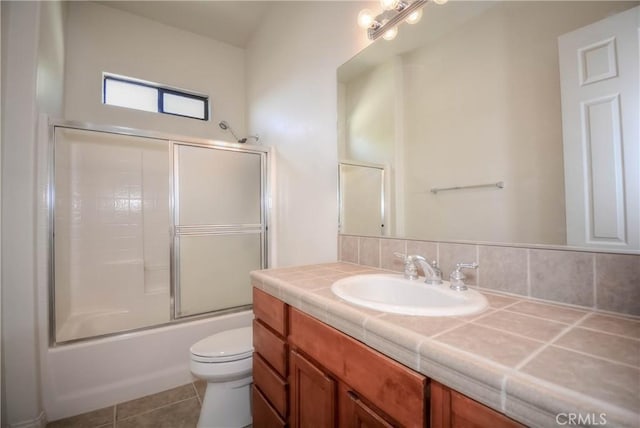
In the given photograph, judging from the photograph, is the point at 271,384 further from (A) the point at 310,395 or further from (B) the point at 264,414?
(A) the point at 310,395

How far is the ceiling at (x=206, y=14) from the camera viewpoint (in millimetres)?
2389

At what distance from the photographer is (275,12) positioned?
92.9 inches

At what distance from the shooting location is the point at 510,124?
0.94 metres

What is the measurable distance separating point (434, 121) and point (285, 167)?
4.39ft

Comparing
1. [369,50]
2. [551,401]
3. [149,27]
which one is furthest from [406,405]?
[149,27]

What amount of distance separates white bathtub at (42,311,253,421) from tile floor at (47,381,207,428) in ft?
0.16

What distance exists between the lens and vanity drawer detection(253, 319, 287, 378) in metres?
1.05

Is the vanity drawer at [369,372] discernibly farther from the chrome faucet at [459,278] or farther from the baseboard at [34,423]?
the baseboard at [34,423]

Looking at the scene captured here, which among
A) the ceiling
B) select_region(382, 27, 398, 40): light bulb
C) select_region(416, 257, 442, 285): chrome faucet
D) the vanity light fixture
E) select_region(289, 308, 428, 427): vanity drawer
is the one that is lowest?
select_region(289, 308, 428, 427): vanity drawer

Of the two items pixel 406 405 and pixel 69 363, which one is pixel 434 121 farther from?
pixel 69 363

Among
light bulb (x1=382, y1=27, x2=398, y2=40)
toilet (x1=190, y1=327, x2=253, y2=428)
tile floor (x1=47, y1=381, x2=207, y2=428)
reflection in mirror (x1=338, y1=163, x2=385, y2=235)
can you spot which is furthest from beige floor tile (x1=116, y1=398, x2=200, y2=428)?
light bulb (x1=382, y1=27, x2=398, y2=40)

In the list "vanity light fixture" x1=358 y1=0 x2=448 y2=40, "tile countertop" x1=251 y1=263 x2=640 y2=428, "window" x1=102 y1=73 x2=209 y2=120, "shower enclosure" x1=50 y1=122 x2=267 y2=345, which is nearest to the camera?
"tile countertop" x1=251 y1=263 x2=640 y2=428

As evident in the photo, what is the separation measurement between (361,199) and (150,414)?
1786 mm

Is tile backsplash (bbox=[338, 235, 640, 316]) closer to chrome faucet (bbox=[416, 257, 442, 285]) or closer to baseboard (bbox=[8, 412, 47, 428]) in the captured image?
chrome faucet (bbox=[416, 257, 442, 285])
